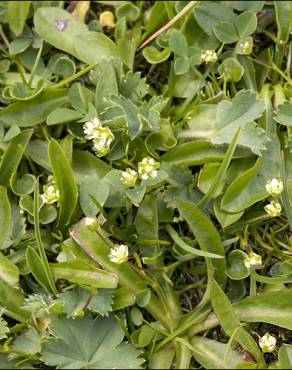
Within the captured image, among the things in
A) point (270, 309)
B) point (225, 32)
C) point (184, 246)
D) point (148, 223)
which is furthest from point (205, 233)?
point (225, 32)

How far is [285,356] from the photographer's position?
1750 millimetres

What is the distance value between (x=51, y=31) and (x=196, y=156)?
68 cm

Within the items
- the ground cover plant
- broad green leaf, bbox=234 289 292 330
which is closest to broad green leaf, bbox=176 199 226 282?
the ground cover plant

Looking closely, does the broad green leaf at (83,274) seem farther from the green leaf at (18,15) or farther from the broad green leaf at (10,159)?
the green leaf at (18,15)

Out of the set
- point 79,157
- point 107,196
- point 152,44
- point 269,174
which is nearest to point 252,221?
point 269,174

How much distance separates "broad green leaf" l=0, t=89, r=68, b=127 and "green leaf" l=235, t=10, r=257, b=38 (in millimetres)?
608

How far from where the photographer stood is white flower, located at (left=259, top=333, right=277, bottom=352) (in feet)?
5.82

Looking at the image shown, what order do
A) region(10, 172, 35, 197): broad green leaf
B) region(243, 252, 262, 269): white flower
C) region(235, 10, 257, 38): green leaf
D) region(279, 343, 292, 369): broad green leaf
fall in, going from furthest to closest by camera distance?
1. region(235, 10, 257, 38): green leaf
2. region(10, 172, 35, 197): broad green leaf
3. region(243, 252, 262, 269): white flower
4. region(279, 343, 292, 369): broad green leaf

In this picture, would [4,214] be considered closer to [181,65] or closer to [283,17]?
[181,65]

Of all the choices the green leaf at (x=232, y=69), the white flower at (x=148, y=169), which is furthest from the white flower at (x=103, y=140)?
the green leaf at (x=232, y=69)

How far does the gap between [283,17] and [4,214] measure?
1.09 m

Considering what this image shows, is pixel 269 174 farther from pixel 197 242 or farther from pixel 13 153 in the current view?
pixel 13 153

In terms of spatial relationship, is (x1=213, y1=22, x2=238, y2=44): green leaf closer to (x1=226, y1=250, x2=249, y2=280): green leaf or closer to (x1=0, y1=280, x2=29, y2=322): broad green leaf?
(x1=226, y1=250, x2=249, y2=280): green leaf

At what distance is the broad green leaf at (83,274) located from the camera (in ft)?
5.99
